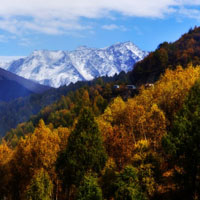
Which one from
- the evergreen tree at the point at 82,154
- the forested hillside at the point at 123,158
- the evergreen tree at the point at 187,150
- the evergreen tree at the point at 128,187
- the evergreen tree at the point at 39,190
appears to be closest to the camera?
the evergreen tree at the point at 128,187

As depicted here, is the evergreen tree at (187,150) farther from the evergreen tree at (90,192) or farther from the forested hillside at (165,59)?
the forested hillside at (165,59)

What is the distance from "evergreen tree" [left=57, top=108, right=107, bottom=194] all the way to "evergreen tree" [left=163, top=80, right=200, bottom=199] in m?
10.9

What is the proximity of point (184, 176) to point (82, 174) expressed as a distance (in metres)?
13.8

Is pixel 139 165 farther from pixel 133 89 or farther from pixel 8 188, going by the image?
pixel 133 89

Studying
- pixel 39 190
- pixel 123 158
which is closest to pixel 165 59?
pixel 123 158

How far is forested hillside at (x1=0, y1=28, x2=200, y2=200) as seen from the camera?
29078 mm

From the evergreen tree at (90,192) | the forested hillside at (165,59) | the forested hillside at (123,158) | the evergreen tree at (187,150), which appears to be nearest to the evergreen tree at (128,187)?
the forested hillside at (123,158)

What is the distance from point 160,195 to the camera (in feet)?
106

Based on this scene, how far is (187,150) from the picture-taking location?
2905 centimetres

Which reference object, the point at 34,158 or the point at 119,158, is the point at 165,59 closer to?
the point at 119,158

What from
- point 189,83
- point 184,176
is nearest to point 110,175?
point 184,176

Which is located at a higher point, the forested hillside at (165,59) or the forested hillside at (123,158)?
the forested hillside at (165,59)

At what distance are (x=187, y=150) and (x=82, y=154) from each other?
14620 mm

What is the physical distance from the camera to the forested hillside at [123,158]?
95.4ft
